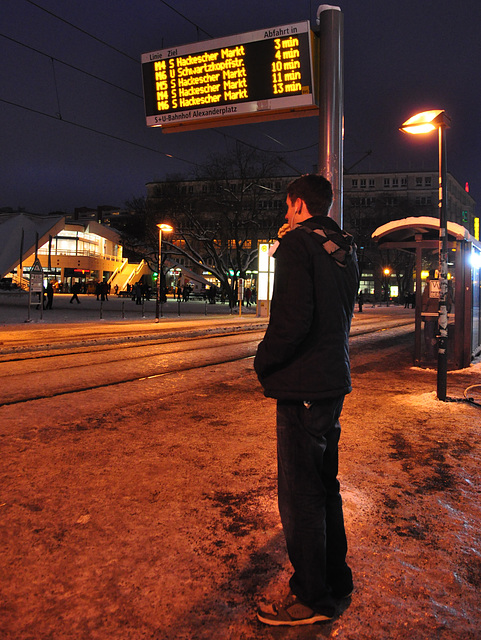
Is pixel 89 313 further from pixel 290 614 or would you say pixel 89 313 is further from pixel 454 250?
pixel 290 614

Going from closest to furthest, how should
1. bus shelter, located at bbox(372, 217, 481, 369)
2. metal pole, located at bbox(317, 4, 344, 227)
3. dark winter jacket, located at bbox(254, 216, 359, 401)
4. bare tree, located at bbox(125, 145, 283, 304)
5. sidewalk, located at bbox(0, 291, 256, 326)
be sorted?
dark winter jacket, located at bbox(254, 216, 359, 401) < bus shelter, located at bbox(372, 217, 481, 369) < metal pole, located at bbox(317, 4, 344, 227) < sidewalk, located at bbox(0, 291, 256, 326) < bare tree, located at bbox(125, 145, 283, 304)

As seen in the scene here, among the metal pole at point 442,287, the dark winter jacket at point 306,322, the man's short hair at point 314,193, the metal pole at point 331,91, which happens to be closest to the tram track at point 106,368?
the metal pole at point 442,287

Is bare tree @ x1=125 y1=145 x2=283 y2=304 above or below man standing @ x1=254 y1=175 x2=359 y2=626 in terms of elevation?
above

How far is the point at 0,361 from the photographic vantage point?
33.6 feet

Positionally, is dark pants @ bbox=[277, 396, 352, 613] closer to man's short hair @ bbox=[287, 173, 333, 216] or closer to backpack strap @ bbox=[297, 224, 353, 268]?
backpack strap @ bbox=[297, 224, 353, 268]

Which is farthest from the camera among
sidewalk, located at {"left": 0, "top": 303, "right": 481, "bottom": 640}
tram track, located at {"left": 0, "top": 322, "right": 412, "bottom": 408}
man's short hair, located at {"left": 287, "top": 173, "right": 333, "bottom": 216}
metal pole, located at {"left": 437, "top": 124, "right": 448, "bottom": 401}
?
tram track, located at {"left": 0, "top": 322, "right": 412, "bottom": 408}

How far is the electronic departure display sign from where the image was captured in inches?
460

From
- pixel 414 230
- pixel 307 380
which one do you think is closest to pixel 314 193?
pixel 307 380

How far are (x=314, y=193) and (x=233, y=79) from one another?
1114 cm

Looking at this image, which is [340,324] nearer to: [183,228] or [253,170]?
[253,170]

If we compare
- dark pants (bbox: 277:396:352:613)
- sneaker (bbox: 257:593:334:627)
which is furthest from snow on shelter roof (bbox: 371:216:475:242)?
sneaker (bbox: 257:593:334:627)

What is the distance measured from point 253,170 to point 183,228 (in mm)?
7761

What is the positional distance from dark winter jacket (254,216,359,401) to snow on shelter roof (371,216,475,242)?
725 cm

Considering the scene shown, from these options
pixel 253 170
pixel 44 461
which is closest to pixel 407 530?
pixel 44 461
